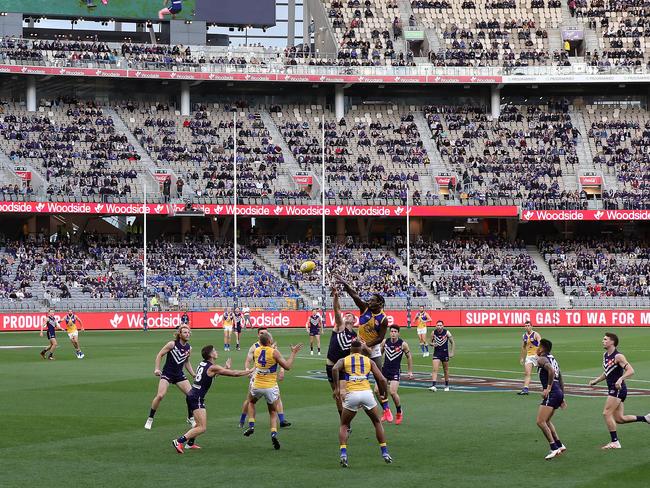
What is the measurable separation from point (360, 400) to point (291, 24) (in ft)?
303

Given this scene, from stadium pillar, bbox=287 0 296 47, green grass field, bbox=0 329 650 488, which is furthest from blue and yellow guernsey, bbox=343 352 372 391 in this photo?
stadium pillar, bbox=287 0 296 47

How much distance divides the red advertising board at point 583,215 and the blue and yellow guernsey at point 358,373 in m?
66.1

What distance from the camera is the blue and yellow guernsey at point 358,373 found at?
61.7 feet

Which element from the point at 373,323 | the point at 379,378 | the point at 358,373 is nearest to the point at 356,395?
the point at 358,373

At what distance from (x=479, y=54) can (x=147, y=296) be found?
39337 millimetres

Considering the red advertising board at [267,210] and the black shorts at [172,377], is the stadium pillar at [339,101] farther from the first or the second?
the black shorts at [172,377]

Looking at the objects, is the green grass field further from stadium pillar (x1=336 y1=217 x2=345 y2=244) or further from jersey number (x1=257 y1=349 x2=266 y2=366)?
stadium pillar (x1=336 y1=217 x2=345 y2=244)

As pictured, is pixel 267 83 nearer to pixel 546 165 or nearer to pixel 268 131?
pixel 268 131

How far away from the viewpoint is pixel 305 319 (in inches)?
2719

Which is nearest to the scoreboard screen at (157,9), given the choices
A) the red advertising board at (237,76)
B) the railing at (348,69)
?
the railing at (348,69)

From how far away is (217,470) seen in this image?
18531 millimetres

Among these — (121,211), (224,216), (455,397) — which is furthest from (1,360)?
(224,216)

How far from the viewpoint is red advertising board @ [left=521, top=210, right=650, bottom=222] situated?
83.1 metres

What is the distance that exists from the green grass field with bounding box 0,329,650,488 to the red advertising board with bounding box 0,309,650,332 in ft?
95.6
